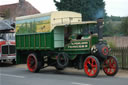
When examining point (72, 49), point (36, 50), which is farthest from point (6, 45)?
point (72, 49)

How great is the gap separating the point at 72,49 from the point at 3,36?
925cm

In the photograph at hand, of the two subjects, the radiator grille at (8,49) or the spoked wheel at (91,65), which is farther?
the radiator grille at (8,49)

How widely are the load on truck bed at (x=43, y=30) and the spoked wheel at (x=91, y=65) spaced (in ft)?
7.55

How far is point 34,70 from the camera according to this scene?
1504 cm

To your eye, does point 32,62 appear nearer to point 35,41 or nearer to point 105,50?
point 35,41

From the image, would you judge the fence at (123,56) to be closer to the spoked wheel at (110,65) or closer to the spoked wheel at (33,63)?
the spoked wheel at (110,65)

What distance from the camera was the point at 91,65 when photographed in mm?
12156

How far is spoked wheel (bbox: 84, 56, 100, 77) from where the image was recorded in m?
11.8

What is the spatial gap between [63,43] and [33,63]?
2403mm

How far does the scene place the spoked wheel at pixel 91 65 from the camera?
11789 millimetres

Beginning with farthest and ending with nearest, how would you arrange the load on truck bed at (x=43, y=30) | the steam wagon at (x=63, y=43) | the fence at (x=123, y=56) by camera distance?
the fence at (x=123, y=56) < the load on truck bed at (x=43, y=30) < the steam wagon at (x=63, y=43)

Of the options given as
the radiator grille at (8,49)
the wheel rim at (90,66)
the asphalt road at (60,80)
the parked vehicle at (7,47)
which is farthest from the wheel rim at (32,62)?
the radiator grille at (8,49)

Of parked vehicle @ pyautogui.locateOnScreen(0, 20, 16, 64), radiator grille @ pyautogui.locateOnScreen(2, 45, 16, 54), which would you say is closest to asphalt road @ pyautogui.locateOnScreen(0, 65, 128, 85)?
parked vehicle @ pyautogui.locateOnScreen(0, 20, 16, 64)

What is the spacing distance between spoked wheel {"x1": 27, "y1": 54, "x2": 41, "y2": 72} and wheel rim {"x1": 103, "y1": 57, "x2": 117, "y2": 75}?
13.2ft
